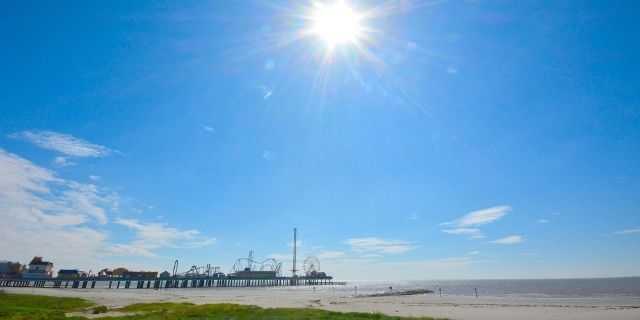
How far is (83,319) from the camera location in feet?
86.7

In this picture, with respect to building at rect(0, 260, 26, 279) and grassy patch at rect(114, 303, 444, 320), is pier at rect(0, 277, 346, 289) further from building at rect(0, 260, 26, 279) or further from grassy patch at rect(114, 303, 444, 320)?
grassy patch at rect(114, 303, 444, 320)

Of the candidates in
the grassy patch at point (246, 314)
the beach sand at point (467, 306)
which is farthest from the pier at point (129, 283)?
the grassy patch at point (246, 314)

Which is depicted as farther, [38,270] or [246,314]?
[38,270]

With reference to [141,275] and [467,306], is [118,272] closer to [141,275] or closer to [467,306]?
[141,275]

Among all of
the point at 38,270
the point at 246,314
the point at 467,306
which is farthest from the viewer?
the point at 38,270

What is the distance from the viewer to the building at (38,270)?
128 metres

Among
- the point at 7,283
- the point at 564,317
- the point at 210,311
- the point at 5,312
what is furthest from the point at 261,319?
the point at 7,283

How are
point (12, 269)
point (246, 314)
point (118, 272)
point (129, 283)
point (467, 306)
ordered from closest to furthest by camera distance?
point (246, 314) → point (467, 306) → point (12, 269) → point (129, 283) → point (118, 272)

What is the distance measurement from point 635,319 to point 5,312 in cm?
5362

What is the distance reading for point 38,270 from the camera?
132 m

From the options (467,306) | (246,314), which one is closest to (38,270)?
(246,314)

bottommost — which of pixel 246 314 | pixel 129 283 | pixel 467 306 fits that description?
pixel 467 306

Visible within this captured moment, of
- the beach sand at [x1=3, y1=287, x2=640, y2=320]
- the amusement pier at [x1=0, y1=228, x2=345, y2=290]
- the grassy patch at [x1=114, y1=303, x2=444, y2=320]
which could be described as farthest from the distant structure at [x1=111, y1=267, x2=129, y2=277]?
the grassy patch at [x1=114, y1=303, x2=444, y2=320]

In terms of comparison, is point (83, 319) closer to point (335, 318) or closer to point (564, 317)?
point (335, 318)
